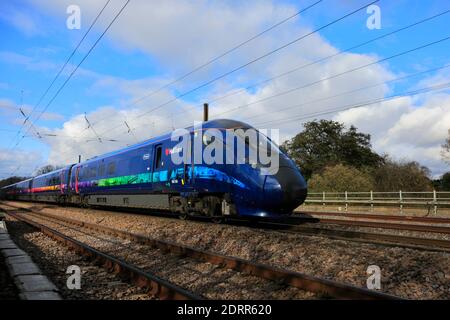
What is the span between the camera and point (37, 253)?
9.69 m

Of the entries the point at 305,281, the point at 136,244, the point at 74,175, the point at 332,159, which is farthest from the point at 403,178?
the point at 305,281

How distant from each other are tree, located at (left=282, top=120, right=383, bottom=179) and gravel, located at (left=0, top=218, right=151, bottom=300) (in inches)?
1867

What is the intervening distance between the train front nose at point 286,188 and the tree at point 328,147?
146 feet

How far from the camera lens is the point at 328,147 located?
57.2 meters

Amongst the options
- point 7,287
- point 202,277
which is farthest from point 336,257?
point 7,287

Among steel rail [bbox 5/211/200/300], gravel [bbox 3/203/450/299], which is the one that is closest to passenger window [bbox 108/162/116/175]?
gravel [bbox 3/203/450/299]

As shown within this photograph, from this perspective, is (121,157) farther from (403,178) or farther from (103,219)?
(403,178)

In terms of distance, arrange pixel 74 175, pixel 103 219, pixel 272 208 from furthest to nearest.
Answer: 1. pixel 74 175
2. pixel 103 219
3. pixel 272 208

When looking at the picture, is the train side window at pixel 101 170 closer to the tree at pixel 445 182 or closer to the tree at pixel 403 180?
the tree at pixel 403 180

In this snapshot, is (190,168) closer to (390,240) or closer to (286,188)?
(286,188)

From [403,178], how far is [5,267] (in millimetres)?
37467

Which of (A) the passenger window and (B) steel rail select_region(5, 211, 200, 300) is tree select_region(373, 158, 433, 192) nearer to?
(A) the passenger window

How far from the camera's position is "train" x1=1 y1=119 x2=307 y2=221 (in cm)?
1088
